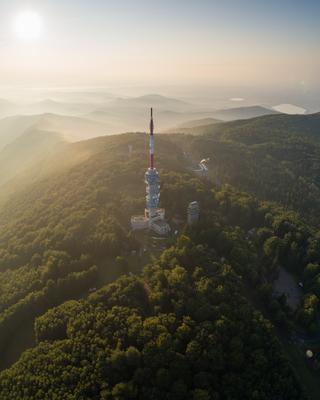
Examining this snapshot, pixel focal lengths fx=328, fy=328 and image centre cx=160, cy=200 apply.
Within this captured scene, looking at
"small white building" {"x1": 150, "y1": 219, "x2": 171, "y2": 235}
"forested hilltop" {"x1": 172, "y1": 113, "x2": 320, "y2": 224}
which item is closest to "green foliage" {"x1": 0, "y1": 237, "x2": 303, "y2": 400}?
"small white building" {"x1": 150, "y1": 219, "x2": 171, "y2": 235}

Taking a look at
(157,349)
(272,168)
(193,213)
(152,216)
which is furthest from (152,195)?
(272,168)

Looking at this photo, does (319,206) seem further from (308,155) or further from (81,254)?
(81,254)

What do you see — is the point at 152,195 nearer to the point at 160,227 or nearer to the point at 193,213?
the point at 160,227

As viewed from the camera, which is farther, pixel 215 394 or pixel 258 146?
pixel 258 146

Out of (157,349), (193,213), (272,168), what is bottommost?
(157,349)

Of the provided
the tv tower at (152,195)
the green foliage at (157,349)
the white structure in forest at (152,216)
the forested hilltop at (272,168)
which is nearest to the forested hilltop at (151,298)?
the green foliage at (157,349)

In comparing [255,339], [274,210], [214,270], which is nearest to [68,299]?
[214,270]

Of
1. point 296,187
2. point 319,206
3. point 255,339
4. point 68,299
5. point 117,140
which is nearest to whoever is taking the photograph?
point 255,339
